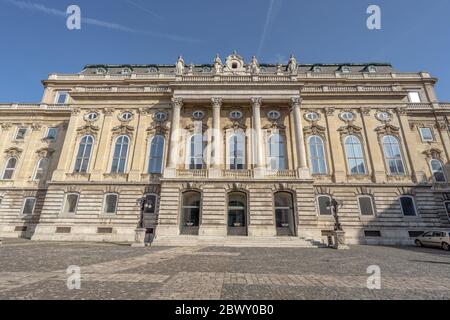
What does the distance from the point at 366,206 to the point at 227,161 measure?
46.9ft

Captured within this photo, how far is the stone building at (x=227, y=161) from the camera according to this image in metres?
20.8

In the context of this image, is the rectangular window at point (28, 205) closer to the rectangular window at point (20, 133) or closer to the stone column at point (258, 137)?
the rectangular window at point (20, 133)

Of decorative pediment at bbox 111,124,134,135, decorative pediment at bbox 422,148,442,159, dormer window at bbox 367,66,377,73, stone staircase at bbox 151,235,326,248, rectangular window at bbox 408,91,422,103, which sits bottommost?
stone staircase at bbox 151,235,326,248

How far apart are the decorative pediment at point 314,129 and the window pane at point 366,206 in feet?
26.4

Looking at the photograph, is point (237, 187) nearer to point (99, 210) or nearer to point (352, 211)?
point (352, 211)

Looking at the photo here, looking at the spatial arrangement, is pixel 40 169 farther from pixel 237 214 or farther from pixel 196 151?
pixel 237 214

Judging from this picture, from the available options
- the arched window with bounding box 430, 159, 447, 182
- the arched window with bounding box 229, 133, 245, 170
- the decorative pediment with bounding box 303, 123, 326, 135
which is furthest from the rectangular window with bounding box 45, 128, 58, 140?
the arched window with bounding box 430, 159, 447, 182

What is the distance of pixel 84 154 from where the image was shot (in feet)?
80.6

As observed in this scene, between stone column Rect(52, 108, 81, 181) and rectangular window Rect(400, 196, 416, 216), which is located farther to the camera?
stone column Rect(52, 108, 81, 181)

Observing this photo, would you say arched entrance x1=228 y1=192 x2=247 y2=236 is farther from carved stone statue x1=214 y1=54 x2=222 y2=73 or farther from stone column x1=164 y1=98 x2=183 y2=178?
carved stone statue x1=214 y1=54 x2=222 y2=73

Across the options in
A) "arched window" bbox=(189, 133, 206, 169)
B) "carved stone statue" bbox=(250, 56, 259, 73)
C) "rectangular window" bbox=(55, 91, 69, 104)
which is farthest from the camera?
"rectangular window" bbox=(55, 91, 69, 104)

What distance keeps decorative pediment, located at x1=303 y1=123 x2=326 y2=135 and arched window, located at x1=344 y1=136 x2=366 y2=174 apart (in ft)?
9.13

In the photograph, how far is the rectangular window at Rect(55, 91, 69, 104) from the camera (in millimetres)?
31130

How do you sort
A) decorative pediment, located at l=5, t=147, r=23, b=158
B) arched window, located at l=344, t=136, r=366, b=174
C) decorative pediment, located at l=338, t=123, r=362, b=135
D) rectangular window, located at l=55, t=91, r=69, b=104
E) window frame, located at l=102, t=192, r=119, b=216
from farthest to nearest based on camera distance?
1. rectangular window, located at l=55, t=91, r=69, b=104
2. decorative pediment, located at l=5, t=147, r=23, b=158
3. decorative pediment, located at l=338, t=123, r=362, b=135
4. arched window, located at l=344, t=136, r=366, b=174
5. window frame, located at l=102, t=192, r=119, b=216
